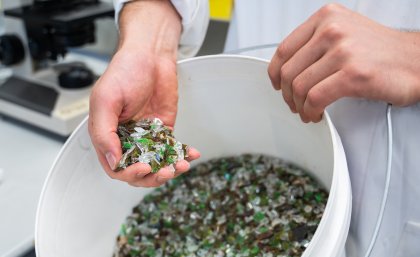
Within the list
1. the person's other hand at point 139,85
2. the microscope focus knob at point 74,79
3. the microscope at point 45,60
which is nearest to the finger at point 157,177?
the person's other hand at point 139,85

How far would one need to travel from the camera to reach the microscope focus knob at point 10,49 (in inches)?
40.2

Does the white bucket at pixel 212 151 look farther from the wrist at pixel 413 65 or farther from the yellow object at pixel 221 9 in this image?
the yellow object at pixel 221 9

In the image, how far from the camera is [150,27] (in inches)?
24.4

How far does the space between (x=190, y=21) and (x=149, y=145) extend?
0.79ft

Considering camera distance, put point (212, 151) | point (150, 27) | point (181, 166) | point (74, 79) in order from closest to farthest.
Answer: point (181, 166) < point (150, 27) < point (212, 151) < point (74, 79)

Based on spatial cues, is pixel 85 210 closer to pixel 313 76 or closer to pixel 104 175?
pixel 104 175

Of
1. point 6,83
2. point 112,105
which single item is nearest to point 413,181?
point 112,105

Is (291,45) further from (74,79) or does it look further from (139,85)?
(74,79)

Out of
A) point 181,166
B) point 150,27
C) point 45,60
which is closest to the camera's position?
point 181,166

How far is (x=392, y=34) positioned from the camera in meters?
0.43

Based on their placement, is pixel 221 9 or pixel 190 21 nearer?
pixel 190 21

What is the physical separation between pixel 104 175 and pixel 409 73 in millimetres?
445

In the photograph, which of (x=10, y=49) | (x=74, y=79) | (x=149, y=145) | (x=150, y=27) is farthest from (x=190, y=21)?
(x=10, y=49)

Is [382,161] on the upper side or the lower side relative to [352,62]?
lower
